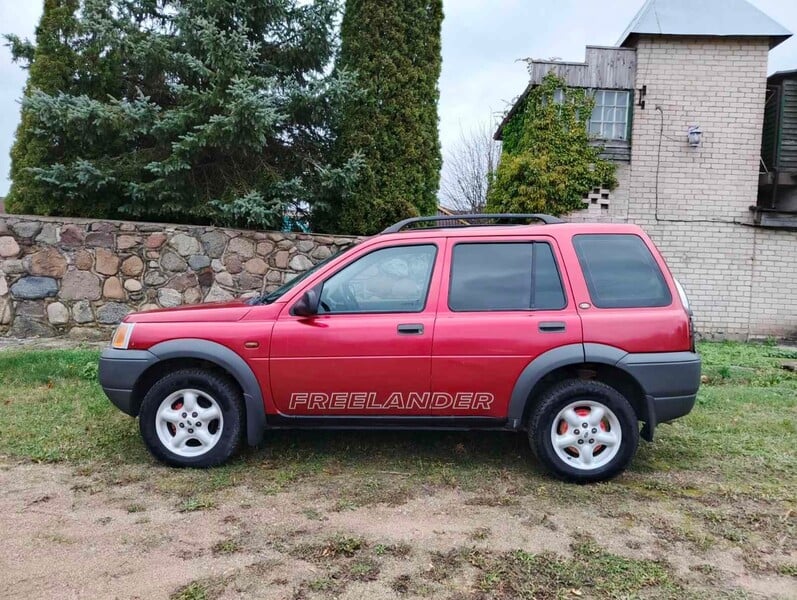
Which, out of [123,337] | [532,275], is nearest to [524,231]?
[532,275]

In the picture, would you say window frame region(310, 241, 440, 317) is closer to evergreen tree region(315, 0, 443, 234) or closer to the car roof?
the car roof

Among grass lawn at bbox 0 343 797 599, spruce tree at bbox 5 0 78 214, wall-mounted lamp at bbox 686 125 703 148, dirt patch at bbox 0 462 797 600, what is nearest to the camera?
dirt patch at bbox 0 462 797 600

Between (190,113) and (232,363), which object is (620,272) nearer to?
(232,363)

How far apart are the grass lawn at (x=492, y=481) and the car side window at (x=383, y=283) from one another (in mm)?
1164

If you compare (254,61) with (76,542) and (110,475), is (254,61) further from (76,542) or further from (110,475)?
(76,542)

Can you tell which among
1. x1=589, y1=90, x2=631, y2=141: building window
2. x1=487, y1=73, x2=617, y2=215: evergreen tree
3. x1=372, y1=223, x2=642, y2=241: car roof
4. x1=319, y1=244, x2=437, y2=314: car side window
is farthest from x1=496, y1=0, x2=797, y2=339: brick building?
x1=319, y1=244, x2=437, y2=314: car side window

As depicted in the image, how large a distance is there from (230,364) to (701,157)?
10414mm

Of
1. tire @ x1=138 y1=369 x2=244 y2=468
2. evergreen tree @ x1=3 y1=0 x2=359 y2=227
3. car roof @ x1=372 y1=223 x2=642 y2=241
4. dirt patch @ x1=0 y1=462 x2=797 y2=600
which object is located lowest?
dirt patch @ x1=0 y1=462 x2=797 y2=600

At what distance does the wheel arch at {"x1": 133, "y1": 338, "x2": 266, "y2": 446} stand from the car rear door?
121cm

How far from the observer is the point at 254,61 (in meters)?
8.85

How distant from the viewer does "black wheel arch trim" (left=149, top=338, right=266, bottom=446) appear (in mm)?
4027

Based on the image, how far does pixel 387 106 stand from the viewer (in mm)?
9070

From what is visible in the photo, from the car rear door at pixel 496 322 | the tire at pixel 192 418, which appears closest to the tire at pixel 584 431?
the car rear door at pixel 496 322

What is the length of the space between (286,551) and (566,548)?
4.72 ft
